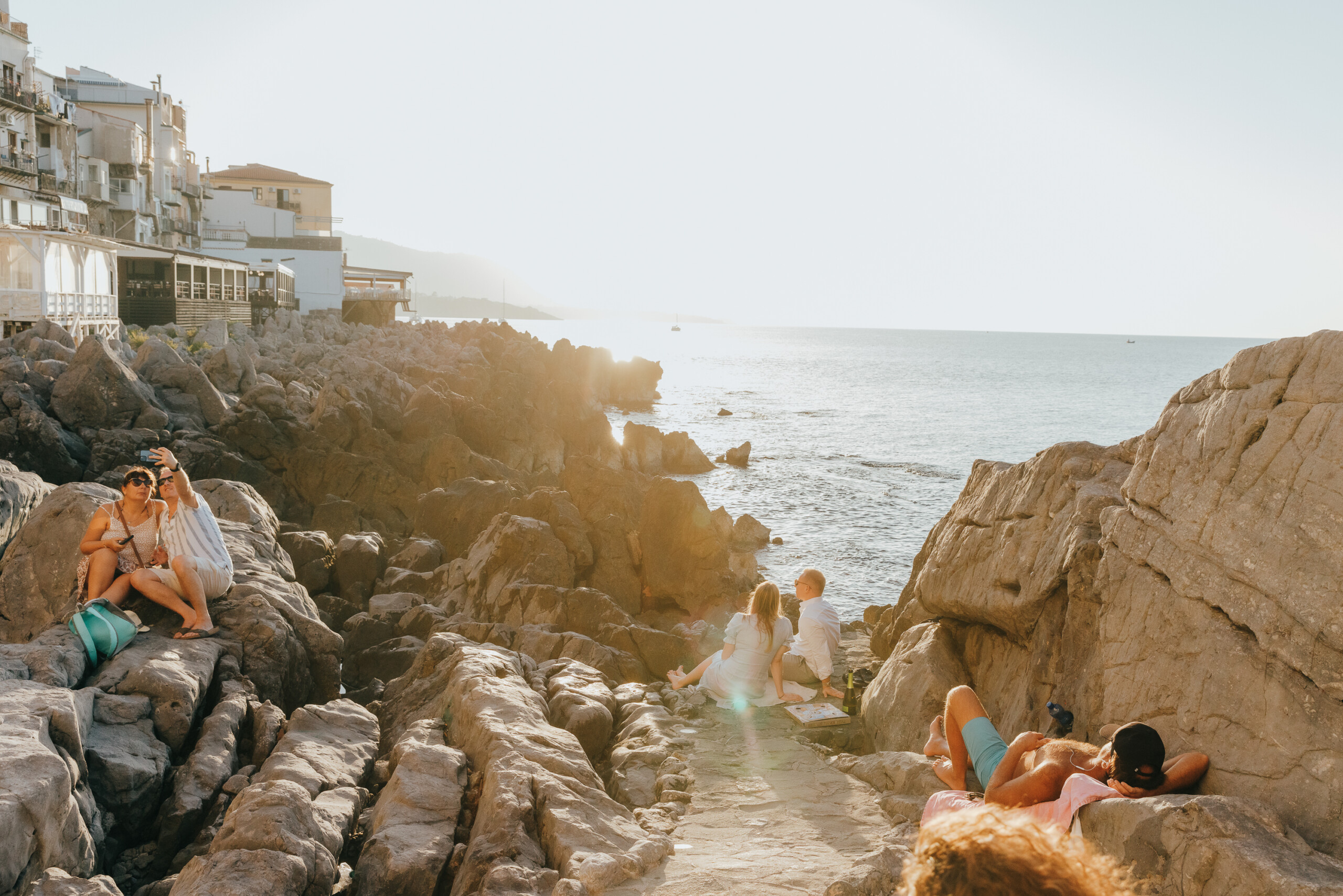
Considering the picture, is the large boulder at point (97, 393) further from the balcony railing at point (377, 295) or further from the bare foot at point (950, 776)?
the balcony railing at point (377, 295)

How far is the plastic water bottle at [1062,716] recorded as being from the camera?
596 centimetres

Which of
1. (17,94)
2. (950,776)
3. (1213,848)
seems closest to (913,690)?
(950,776)

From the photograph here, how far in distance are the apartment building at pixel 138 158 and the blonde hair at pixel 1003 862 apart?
56892mm

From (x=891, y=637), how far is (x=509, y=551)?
5524mm

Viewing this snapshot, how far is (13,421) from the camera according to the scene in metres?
17.1

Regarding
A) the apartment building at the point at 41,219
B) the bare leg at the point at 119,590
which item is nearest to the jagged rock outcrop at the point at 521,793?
the bare leg at the point at 119,590

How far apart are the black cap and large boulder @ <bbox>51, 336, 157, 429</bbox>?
775 inches

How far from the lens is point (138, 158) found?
183ft

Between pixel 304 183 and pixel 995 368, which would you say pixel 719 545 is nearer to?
pixel 304 183

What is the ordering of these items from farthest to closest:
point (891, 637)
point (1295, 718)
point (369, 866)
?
point (891, 637) → point (369, 866) → point (1295, 718)

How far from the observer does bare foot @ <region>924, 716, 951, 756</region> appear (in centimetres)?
648

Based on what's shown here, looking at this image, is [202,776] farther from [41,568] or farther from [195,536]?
[41,568]

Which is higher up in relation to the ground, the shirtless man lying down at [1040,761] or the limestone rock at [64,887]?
the shirtless man lying down at [1040,761]

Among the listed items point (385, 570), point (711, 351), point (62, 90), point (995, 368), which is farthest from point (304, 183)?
point (711, 351)
